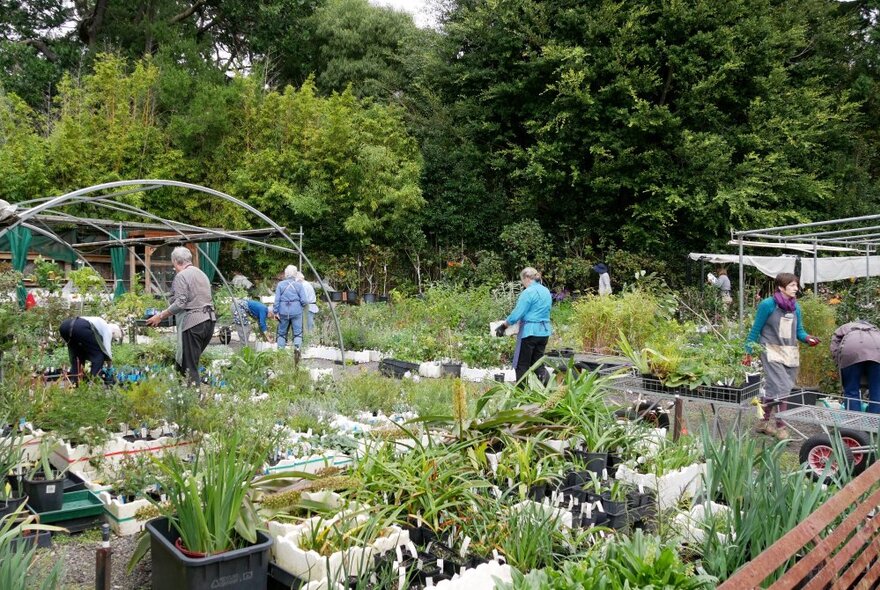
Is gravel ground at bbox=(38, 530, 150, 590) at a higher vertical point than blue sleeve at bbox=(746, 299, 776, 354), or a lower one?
lower

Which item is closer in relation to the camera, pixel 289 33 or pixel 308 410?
pixel 308 410

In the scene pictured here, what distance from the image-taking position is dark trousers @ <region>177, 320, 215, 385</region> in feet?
25.0

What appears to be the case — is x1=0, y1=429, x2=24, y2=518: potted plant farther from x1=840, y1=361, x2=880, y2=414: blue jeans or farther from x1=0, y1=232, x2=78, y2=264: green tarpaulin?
x1=0, y1=232, x2=78, y2=264: green tarpaulin

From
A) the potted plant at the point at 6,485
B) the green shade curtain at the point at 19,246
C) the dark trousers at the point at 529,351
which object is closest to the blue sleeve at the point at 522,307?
the dark trousers at the point at 529,351

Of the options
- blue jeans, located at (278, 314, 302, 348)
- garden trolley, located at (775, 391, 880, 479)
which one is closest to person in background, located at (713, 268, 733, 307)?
blue jeans, located at (278, 314, 302, 348)

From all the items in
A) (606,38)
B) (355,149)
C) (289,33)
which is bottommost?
(355,149)

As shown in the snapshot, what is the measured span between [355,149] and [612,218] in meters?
7.35

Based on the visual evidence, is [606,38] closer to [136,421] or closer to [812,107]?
[812,107]

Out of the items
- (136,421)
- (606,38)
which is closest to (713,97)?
(606,38)

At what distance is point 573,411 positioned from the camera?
4672 mm

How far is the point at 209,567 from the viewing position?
280 cm

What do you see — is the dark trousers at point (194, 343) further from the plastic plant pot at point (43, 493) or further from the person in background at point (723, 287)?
the person in background at point (723, 287)

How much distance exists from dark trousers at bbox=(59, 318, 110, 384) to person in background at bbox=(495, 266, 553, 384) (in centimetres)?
435

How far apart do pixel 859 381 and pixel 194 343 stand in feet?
21.4
